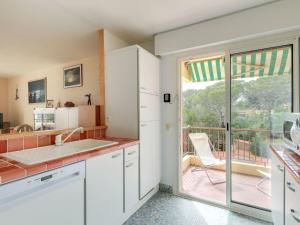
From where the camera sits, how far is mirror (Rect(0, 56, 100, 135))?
2.97 m

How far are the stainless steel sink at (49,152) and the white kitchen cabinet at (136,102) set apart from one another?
42 cm

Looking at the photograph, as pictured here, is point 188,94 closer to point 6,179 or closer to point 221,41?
point 221,41

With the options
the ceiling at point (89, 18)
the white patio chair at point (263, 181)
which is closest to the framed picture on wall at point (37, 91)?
the ceiling at point (89, 18)

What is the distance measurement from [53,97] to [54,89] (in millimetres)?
207

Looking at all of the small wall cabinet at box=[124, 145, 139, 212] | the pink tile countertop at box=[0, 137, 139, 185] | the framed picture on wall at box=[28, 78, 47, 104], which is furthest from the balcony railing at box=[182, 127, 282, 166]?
the framed picture on wall at box=[28, 78, 47, 104]

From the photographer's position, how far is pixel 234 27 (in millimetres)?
1977

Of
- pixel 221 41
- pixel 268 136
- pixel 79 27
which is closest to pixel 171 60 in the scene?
pixel 221 41

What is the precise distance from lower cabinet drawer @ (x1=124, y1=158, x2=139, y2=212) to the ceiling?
1752 millimetres

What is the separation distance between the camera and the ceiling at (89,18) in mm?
1823

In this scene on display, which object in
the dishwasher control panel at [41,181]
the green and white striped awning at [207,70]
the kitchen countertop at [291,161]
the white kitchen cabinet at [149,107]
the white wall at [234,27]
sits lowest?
the dishwasher control panel at [41,181]

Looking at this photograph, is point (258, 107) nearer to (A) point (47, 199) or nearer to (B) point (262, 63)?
(B) point (262, 63)

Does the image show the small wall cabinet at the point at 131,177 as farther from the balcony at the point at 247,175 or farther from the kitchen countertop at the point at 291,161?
the kitchen countertop at the point at 291,161

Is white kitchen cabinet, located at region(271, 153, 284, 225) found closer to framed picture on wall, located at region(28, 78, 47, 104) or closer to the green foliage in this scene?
the green foliage

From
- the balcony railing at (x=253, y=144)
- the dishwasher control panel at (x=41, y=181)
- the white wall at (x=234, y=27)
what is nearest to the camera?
the dishwasher control panel at (x=41, y=181)
